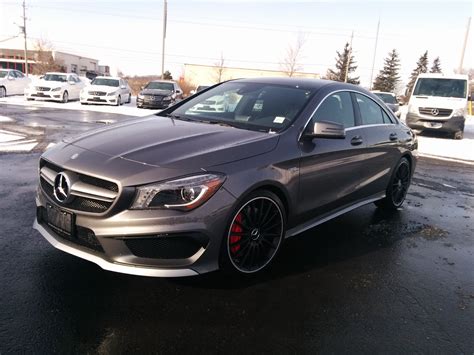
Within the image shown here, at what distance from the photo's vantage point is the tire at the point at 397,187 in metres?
5.48

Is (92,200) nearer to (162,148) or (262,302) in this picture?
(162,148)

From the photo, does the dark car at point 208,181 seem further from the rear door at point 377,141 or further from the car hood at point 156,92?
the car hood at point 156,92

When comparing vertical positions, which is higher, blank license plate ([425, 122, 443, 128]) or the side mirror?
the side mirror

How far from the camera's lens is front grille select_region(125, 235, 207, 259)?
2.78 metres

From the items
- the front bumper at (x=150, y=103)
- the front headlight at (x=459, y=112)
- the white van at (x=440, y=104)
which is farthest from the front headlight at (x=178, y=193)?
Answer: the front bumper at (x=150, y=103)

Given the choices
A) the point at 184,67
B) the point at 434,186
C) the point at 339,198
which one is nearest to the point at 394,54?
the point at 184,67

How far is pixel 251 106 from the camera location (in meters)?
4.24

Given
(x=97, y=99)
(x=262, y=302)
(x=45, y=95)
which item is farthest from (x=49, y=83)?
(x=262, y=302)

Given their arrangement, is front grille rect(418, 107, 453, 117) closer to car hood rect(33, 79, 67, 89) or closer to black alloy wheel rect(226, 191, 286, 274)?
black alloy wheel rect(226, 191, 286, 274)

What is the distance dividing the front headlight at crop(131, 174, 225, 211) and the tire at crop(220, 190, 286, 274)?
0.30m

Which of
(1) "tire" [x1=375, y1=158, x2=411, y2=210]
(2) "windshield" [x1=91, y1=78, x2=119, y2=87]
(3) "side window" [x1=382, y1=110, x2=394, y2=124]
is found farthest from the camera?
(2) "windshield" [x1=91, y1=78, x2=119, y2=87]

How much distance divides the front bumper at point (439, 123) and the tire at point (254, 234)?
1410cm

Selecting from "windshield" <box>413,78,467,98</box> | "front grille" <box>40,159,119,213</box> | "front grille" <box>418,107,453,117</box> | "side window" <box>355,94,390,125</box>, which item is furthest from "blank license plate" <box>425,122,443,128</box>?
"front grille" <box>40,159,119,213</box>

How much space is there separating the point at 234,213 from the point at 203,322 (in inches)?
A: 30.6
